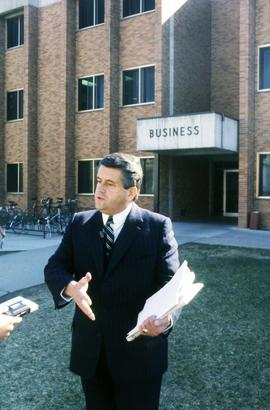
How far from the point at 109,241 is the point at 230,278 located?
6614mm

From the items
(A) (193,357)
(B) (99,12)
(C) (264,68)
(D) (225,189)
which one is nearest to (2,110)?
(B) (99,12)

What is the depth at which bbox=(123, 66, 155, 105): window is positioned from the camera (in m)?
19.4

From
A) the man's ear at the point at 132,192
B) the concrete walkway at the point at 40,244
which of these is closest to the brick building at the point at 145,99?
the concrete walkway at the point at 40,244

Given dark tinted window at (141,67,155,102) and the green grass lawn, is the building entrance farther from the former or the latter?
the green grass lawn

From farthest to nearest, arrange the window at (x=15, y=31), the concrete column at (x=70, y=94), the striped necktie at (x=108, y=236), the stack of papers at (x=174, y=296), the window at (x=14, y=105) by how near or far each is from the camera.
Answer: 1. the window at (x=14, y=105)
2. the window at (x=15, y=31)
3. the concrete column at (x=70, y=94)
4. the striped necktie at (x=108, y=236)
5. the stack of papers at (x=174, y=296)

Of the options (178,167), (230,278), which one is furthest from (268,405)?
(178,167)

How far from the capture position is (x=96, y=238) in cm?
255

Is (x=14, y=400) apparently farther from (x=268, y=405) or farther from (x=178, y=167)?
(x=178, y=167)

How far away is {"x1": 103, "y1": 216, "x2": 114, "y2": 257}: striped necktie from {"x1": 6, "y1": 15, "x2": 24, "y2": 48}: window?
23.4 m

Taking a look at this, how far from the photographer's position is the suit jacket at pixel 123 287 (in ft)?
8.08

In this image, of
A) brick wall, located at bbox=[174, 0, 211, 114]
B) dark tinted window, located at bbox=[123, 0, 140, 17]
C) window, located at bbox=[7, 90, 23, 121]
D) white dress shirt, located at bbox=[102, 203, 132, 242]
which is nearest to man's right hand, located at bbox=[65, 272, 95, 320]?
white dress shirt, located at bbox=[102, 203, 132, 242]

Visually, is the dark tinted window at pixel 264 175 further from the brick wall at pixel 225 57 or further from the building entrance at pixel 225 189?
the building entrance at pixel 225 189

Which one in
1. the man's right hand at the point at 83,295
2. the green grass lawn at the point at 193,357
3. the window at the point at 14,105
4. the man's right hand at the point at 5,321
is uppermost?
the window at the point at 14,105

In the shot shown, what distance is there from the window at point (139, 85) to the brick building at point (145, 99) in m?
0.04
